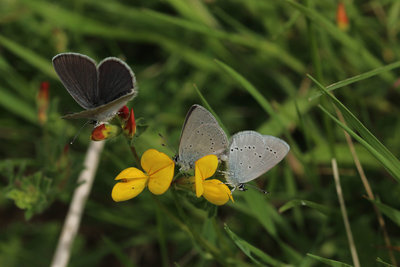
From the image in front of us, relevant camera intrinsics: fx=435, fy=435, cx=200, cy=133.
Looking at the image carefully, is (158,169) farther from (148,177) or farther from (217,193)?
(217,193)

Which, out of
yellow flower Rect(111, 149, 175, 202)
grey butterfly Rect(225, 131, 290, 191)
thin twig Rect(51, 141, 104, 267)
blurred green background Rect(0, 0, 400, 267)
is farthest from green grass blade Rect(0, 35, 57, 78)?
grey butterfly Rect(225, 131, 290, 191)

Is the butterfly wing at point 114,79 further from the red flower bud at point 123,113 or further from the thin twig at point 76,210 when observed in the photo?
the thin twig at point 76,210

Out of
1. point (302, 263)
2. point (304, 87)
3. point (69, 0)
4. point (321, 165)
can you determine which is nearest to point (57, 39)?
point (69, 0)

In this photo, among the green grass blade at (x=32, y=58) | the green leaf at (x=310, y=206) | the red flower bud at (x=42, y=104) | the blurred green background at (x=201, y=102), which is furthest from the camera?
the green grass blade at (x=32, y=58)

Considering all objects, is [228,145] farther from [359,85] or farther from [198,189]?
[359,85]

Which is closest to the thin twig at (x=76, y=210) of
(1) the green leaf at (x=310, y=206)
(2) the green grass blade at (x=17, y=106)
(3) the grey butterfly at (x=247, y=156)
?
(2) the green grass blade at (x=17, y=106)

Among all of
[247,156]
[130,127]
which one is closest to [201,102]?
[247,156]
